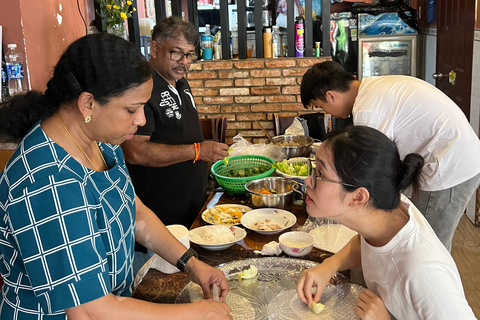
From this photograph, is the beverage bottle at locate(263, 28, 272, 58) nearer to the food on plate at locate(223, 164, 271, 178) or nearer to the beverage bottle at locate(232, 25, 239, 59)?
the beverage bottle at locate(232, 25, 239, 59)

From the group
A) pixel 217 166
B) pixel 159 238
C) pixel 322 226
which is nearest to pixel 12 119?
pixel 159 238

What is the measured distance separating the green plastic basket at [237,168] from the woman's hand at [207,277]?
900 millimetres

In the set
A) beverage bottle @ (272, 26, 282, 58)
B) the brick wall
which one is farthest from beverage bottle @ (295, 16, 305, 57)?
beverage bottle @ (272, 26, 282, 58)

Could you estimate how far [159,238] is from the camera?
64.1 inches

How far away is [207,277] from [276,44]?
11.2 feet

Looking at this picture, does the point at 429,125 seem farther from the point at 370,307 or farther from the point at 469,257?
the point at 469,257

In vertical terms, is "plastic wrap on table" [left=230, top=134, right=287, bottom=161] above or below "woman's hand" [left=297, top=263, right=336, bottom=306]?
above

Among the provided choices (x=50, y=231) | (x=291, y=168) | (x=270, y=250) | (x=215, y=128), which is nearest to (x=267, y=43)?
(x=215, y=128)

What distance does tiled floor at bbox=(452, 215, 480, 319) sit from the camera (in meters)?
2.99

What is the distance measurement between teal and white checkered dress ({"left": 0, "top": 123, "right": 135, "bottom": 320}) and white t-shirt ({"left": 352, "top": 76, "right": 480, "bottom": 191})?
61.5 inches

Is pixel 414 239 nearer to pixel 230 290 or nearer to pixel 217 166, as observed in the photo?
pixel 230 290

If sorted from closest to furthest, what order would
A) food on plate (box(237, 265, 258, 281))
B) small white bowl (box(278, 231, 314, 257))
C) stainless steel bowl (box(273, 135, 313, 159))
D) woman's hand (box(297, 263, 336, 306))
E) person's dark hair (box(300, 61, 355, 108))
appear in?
woman's hand (box(297, 263, 336, 306)) → food on plate (box(237, 265, 258, 281)) → small white bowl (box(278, 231, 314, 257)) → person's dark hair (box(300, 61, 355, 108)) → stainless steel bowl (box(273, 135, 313, 159))

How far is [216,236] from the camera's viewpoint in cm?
182

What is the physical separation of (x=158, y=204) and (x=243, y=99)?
7.40ft
